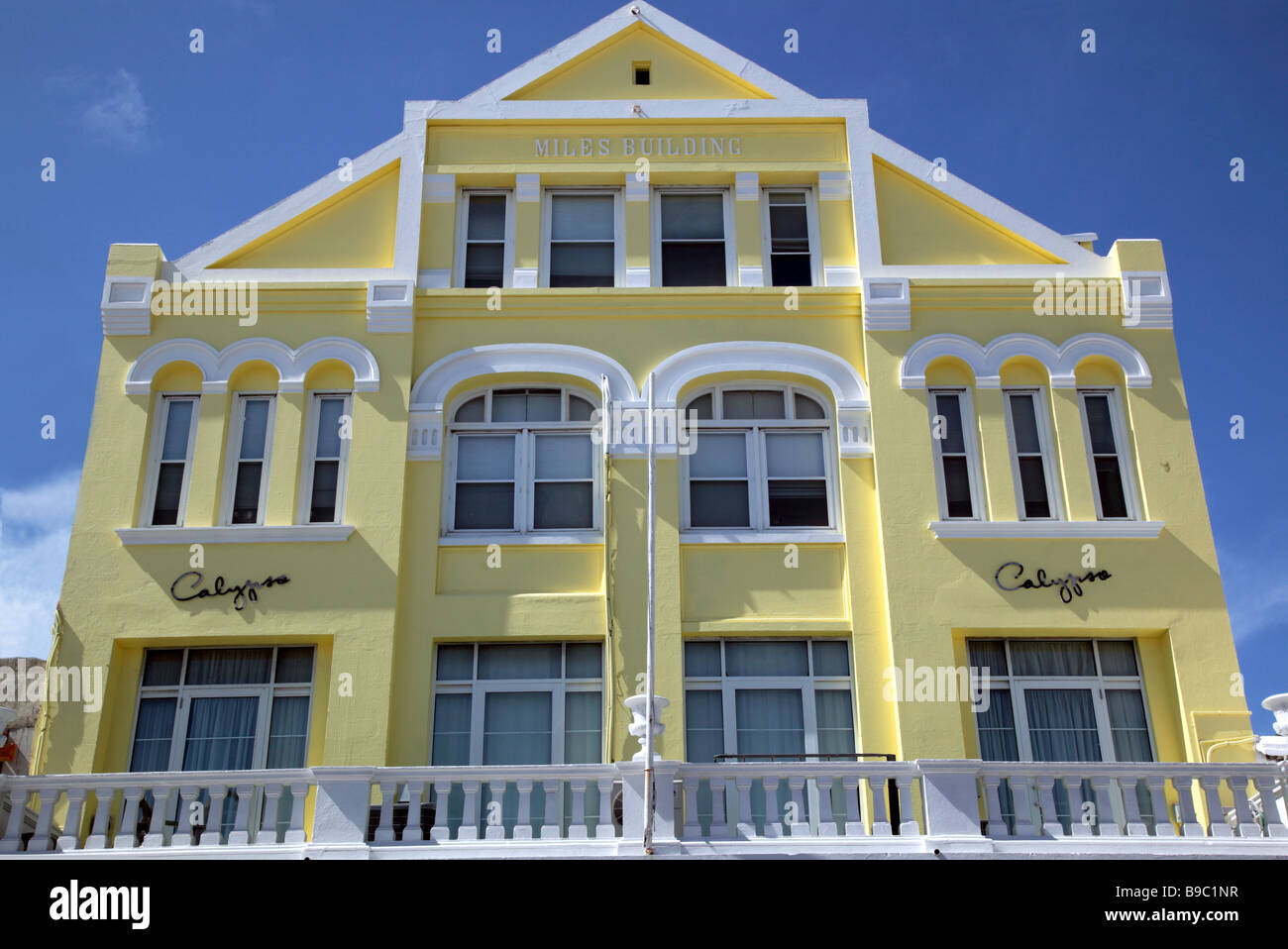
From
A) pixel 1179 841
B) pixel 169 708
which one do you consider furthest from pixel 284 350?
pixel 1179 841

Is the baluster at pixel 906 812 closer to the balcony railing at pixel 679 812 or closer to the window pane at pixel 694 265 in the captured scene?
the balcony railing at pixel 679 812

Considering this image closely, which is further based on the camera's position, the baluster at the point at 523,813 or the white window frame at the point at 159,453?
the white window frame at the point at 159,453

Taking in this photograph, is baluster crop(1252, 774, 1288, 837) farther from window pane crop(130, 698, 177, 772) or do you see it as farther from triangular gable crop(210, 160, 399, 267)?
triangular gable crop(210, 160, 399, 267)

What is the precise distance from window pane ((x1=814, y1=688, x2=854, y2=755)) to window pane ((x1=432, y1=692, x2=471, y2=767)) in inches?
154

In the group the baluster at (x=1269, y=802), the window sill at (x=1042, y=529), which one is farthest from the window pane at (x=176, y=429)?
the baluster at (x=1269, y=802)

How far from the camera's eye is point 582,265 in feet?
60.8

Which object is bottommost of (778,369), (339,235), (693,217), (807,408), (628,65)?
(807,408)

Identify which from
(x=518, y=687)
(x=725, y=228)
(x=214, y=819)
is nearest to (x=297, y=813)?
(x=214, y=819)

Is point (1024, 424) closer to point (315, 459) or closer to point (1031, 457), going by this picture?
point (1031, 457)

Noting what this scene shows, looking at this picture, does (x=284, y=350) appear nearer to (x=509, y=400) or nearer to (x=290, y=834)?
(x=509, y=400)

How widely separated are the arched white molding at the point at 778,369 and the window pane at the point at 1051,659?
124 inches

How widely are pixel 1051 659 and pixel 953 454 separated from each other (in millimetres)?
2722

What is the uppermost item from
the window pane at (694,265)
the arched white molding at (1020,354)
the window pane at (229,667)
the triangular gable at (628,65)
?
the triangular gable at (628,65)

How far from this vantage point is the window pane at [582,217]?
1878 cm
